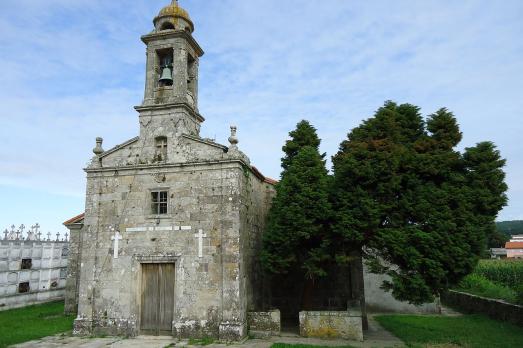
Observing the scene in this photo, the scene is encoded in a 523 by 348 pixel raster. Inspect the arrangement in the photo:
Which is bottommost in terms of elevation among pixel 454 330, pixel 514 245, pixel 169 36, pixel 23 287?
pixel 454 330

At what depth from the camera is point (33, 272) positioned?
20.6m

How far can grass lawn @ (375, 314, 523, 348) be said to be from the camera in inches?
448

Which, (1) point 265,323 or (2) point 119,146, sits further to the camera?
(2) point 119,146

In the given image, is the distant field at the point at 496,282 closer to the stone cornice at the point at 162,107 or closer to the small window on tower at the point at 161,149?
the stone cornice at the point at 162,107

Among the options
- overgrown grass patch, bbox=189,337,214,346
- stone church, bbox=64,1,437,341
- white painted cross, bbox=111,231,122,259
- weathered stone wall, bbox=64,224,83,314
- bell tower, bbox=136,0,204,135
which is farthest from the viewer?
weathered stone wall, bbox=64,224,83,314

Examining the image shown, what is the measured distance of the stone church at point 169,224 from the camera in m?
12.6

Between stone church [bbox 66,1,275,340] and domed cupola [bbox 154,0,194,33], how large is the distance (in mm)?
37

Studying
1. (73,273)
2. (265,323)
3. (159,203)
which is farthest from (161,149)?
(73,273)

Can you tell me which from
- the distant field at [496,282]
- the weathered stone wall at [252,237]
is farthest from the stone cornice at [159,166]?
the distant field at [496,282]

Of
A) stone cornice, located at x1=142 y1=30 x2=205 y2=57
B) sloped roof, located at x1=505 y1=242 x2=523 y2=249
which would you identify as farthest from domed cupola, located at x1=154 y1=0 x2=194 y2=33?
sloped roof, located at x1=505 y1=242 x2=523 y2=249

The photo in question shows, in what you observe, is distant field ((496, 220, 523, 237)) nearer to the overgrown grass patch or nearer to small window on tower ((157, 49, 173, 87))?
small window on tower ((157, 49, 173, 87))

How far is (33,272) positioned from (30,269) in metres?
0.32

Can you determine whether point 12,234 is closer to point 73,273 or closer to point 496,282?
point 73,273

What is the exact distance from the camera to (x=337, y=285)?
653 inches
